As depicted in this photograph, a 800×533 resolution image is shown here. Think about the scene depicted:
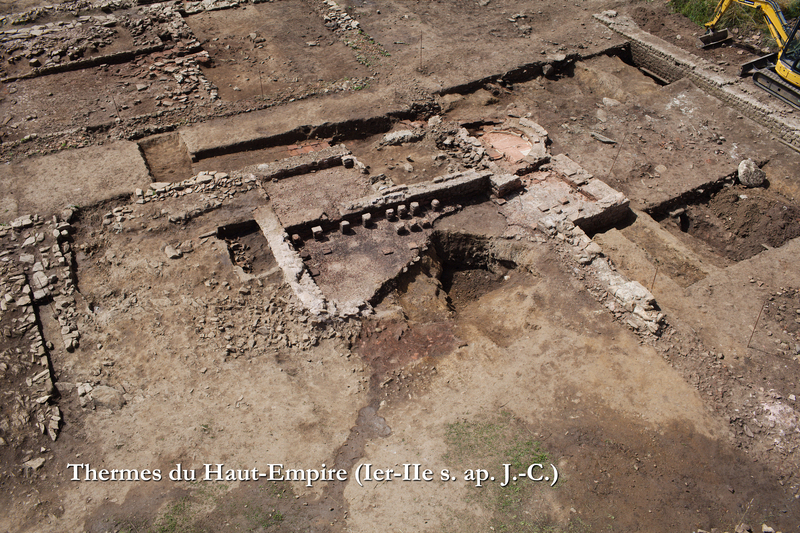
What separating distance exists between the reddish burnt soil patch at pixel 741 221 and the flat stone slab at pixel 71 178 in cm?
1066

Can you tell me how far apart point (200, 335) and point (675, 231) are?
346 inches

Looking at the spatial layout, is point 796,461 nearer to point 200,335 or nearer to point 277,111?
point 200,335

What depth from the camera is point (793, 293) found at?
8062mm

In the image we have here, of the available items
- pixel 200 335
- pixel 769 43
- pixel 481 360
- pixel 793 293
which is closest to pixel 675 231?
pixel 793 293

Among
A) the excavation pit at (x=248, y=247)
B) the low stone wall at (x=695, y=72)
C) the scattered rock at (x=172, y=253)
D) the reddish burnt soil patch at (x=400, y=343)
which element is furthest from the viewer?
the low stone wall at (x=695, y=72)

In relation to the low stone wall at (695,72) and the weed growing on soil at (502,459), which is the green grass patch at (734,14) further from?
the weed growing on soil at (502,459)

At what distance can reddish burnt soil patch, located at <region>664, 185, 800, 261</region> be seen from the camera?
31.0 ft

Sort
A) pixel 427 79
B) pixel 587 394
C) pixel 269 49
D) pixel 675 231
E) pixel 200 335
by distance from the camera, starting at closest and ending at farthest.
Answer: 1. pixel 587 394
2. pixel 200 335
3. pixel 675 231
4. pixel 427 79
5. pixel 269 49

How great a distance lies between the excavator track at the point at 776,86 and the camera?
1132 cm

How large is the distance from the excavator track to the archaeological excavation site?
0.07 metres

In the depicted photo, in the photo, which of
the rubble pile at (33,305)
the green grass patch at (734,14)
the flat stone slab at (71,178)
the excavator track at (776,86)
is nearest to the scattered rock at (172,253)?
the rubble pile at (33,305)

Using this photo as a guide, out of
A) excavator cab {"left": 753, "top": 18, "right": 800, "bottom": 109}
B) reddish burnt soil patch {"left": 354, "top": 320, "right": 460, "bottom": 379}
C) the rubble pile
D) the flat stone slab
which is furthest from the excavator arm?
the rubble pile

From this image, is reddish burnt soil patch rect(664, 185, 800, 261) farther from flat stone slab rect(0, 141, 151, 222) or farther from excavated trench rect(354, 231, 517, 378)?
flat stone slab rect(0, 141, 151, 222)

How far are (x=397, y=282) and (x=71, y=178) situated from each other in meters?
6.81
